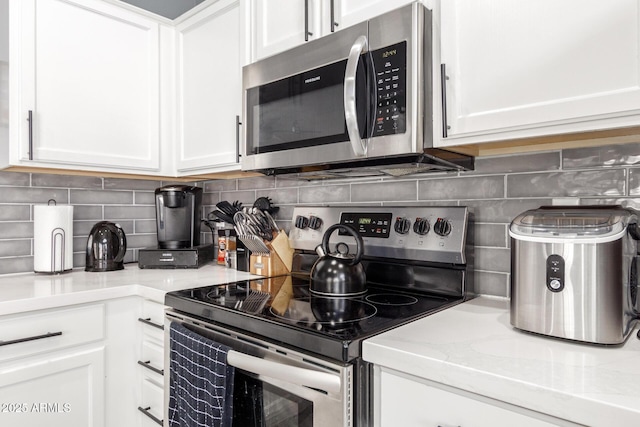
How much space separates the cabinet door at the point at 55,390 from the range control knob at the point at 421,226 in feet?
4.14

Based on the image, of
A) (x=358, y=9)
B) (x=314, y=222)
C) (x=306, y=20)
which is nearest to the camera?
(x=358, y=9)

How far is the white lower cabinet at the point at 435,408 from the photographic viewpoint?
731 mm

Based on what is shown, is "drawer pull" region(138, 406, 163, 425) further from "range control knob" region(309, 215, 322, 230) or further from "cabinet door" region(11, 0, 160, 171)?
"cabinet door" region(11, 0, 160, 171)

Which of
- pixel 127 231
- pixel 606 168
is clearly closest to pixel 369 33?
pixel 606 168

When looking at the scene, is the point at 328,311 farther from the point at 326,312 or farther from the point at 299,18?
the point at 299,18

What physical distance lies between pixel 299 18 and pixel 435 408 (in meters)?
1.27

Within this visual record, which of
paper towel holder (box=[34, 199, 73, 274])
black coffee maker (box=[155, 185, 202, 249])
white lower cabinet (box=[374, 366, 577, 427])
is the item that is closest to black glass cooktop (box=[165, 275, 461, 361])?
white lower cabinet (box=[374, 366, 577, 427])

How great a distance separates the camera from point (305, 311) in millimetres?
A: 1160

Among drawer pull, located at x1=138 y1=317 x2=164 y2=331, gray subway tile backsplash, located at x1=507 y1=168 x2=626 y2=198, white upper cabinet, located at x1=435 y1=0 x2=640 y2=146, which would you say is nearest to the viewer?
white upper cabinet, located at x1=435 y1=0 x2=640 y2=146

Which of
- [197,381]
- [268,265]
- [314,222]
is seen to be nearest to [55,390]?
[197,381]

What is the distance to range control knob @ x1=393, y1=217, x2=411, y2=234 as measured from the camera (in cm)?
146

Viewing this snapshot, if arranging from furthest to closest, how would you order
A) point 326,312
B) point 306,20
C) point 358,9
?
point 306,20, point 358,9, point 326,312

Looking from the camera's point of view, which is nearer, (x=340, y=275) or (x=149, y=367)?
(x=340, y=275)

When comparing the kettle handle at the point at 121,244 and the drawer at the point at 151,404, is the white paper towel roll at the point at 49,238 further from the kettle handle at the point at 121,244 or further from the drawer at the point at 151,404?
the drawer at the point at 151,404
